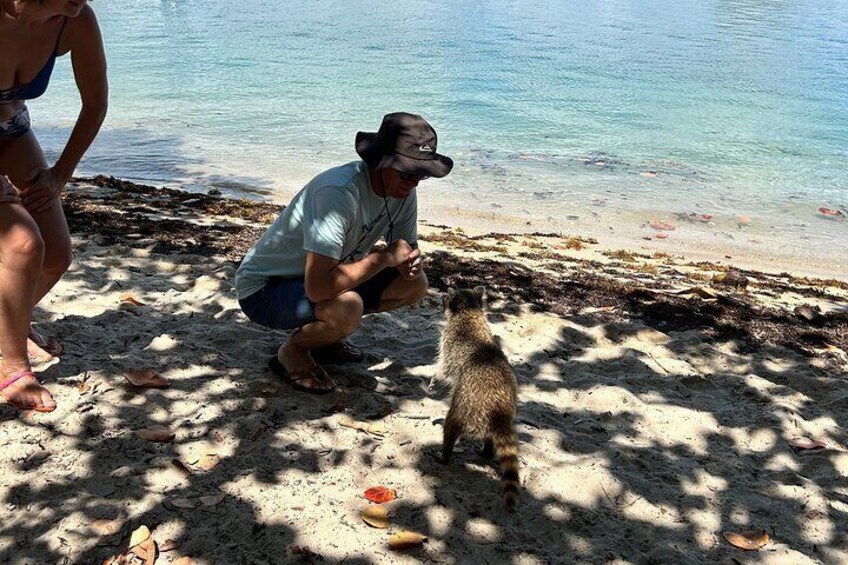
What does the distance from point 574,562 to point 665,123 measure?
18265 millimetres

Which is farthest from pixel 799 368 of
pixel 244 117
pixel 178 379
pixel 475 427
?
pixel 244 117

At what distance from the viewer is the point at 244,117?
18422 millimetres

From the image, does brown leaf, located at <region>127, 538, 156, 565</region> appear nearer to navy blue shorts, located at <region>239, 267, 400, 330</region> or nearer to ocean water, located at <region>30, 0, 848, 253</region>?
navy blue shorts, located at <region>239, 267, 400, 330</region>

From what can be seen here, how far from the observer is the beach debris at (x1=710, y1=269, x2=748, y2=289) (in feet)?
23.7

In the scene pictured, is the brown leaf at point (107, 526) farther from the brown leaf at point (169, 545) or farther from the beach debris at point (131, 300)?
the beach debris at point (131, 300)

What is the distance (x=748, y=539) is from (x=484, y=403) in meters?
1.21

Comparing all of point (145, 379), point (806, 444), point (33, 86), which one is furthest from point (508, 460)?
point (33, 86)

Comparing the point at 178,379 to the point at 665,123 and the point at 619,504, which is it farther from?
the point at 665,123

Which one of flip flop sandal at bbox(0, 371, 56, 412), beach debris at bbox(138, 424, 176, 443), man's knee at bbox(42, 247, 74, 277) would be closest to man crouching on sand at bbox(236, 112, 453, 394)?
beach debris at bbox(138, 424, 176, 443)

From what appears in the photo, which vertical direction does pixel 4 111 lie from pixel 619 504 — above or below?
above

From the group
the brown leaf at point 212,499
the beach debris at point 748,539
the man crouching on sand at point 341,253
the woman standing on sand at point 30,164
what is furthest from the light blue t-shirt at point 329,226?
the beach debris at point 748,539

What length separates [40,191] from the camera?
3.54m

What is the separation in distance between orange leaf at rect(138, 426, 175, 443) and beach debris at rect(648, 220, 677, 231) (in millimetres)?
9475

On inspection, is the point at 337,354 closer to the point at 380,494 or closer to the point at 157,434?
the point at 157,434
